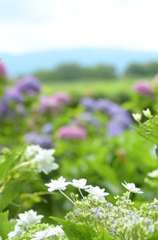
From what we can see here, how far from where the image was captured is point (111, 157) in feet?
11.8


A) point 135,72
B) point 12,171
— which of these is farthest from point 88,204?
point 135,72

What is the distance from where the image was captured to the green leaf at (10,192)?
3.27 feet

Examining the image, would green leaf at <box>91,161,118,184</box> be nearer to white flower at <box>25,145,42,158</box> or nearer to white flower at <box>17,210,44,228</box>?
white flower at <box>25,145,42,158</box>

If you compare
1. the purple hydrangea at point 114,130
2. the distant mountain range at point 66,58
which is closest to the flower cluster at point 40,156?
the purple hydrangea at point 114,130

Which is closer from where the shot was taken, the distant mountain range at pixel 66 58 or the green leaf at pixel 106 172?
the green leaf at pixel 106 172

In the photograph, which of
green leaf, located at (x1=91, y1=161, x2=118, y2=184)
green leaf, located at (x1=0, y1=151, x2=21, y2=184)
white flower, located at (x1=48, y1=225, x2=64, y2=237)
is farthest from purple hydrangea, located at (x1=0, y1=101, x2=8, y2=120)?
white flower, located at (x1=48, y1=225, x2=64, y2=237)

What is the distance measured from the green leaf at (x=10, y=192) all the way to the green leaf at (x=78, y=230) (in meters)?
0.34

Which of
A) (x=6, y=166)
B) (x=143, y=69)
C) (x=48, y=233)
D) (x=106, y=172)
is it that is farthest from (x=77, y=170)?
(x=143, y=69)

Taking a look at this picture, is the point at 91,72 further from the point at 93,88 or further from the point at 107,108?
the point at 107,108

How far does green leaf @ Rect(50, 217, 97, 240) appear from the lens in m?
0.67

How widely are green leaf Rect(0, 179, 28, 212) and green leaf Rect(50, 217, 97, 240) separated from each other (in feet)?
1.10

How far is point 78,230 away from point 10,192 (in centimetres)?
37

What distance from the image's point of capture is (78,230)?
2.23 ft

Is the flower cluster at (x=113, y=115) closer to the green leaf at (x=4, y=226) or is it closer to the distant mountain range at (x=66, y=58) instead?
the green leaf at (x=4, y=226)
